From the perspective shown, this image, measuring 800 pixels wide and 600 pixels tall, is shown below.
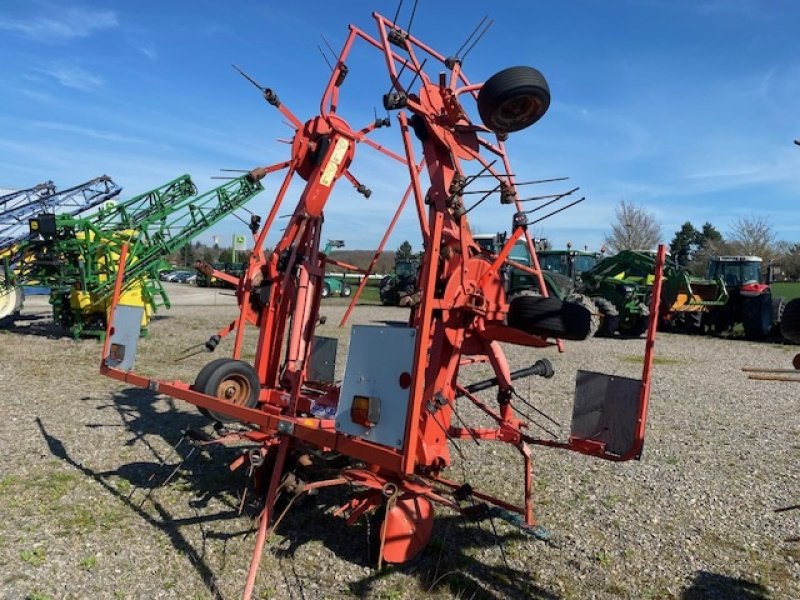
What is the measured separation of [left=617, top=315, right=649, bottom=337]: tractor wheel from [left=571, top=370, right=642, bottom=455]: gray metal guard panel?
16.2m

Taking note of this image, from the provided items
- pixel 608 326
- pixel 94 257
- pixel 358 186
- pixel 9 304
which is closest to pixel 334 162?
pixel 358 186

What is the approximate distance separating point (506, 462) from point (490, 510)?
1.64 m

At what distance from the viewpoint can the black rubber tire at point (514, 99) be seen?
3398mm

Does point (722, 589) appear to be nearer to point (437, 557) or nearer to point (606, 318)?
point (437, 557)

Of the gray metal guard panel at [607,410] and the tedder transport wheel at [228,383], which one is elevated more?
the gray metal guard panel at [607,410]

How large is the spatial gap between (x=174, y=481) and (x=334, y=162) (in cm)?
316

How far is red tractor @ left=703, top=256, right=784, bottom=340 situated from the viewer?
19.3 m

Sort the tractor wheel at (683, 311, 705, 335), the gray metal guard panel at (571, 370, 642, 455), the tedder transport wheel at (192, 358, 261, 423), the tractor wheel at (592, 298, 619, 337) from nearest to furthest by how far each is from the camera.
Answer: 1. the gray metal guard panel at (571, 370, 642, 455)
2. the tedder transport wheel at (192, 358, 261, 423)
3. the tractor wheel at (592, 298, 619, 337)
4. the tractor wheel at (683, 311, 705, 335)

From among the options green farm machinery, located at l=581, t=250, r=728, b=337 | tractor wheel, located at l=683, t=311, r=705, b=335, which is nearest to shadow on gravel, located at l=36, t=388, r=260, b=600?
green farm machinery, located at l=581, t=250, r=728, b=337

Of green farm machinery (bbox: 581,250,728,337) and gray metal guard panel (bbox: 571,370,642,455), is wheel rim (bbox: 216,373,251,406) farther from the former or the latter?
green farm machinery (bbox: 581,250,728,337)

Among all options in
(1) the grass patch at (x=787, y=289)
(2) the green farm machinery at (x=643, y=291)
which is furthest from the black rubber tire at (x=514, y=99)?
(1) the grass patch at (x=787, y=289)

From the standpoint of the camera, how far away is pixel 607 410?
3721 mm

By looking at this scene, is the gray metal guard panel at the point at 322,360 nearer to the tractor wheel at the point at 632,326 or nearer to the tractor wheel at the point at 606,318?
the tractor wheel at the point at 606,318

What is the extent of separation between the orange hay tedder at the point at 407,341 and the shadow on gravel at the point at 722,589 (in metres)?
1.04
